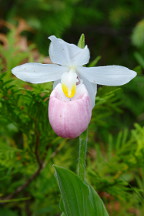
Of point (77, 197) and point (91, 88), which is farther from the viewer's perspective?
point (91, 88)

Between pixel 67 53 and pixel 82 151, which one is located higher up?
pixel 67 53

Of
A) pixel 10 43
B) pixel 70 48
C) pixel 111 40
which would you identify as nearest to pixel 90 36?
pixel 111 40

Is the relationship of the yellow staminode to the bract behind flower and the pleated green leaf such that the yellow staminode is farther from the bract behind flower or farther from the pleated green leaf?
the pleated green leaf

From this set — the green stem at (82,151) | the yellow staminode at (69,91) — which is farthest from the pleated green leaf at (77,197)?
the yellow staminode at (69,91)

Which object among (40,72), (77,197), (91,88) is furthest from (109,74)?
(77,197)

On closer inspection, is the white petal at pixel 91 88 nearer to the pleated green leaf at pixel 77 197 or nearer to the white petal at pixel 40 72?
the white petal at pixel 40 72

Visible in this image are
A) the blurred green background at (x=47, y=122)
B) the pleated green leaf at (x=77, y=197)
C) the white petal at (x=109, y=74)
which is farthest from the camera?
the blurred green background at (x=47, y=122)

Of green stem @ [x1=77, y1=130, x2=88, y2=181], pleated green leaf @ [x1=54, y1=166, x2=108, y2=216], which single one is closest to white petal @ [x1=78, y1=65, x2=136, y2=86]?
green stem @ [x1=77, y1=130, x2=88, y2=181]

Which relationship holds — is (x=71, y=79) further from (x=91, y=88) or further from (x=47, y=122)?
(x=47, y=122)
